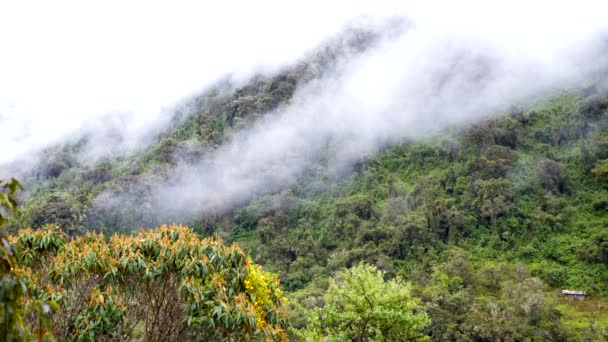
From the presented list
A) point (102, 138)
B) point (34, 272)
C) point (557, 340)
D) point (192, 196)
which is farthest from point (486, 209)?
point (102, 138)

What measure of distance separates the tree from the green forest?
6cm

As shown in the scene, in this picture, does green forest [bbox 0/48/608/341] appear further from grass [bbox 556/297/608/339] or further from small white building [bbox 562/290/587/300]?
small white building [bbox 562/290/587/300]

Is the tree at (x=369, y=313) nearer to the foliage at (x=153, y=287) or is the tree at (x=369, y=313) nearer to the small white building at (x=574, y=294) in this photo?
the foliage at (x=153, y=287)

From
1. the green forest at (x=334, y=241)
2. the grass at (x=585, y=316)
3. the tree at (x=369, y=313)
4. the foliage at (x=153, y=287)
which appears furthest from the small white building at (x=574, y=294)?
the foliage at (x=153, y=287)

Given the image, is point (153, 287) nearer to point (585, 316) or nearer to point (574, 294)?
point (585, 316)

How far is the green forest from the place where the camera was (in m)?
7.72

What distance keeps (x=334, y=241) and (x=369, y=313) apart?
3961 cm

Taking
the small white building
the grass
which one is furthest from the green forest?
the small white building

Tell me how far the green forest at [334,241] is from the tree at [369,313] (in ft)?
0.19

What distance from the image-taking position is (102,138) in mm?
93500

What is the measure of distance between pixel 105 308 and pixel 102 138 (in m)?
93.9

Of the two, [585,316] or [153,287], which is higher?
[153,287]

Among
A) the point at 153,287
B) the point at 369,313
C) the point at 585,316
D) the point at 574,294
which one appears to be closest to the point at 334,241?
the point at 574,294

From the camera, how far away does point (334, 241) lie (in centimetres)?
5334
